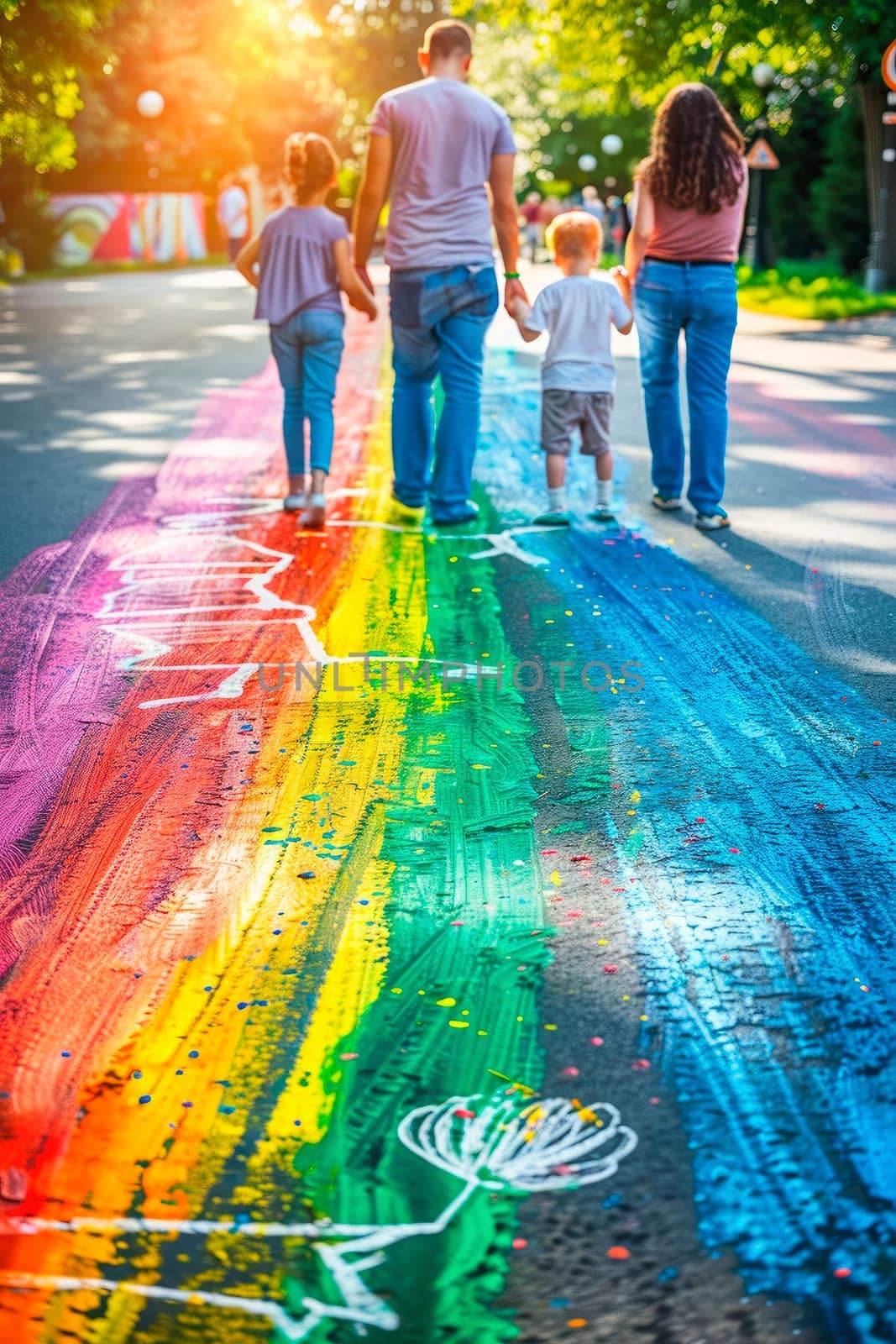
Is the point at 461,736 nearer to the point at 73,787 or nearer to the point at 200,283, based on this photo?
the point at 73,787

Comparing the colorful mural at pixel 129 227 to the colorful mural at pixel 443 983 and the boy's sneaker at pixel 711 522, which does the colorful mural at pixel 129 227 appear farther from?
the colorful mural at pixel 443 983

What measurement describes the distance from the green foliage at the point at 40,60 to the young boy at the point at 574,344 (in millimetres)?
11227

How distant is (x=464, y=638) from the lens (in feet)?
17.4

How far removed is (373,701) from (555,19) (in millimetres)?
21595

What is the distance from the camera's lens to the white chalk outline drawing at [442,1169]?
211 cm

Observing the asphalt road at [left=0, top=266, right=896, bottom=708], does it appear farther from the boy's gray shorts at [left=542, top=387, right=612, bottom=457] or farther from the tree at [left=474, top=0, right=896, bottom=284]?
the tree at [left=474, top=0, right=896, bottom=284]

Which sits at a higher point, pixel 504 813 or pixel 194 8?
pixel 194 8

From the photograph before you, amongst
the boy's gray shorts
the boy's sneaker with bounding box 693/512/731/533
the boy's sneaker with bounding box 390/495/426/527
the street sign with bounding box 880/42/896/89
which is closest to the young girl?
the boy's sneaker with bounding box 390/495/426/527

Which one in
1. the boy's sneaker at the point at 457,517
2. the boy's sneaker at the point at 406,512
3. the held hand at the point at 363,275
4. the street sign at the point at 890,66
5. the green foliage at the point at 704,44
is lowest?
the boy's sneaker at the point at 406,512

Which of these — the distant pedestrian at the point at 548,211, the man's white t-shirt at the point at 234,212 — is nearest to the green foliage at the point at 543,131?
the distant pedestrian at the point at 548,211

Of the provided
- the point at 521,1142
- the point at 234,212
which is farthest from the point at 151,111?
the point at 521,1142

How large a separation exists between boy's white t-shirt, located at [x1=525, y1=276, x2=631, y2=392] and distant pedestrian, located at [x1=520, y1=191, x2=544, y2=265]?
33.6 meters

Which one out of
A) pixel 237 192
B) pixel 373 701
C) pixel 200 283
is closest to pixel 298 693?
pixel 373 701

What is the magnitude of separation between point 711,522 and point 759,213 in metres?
21.5
